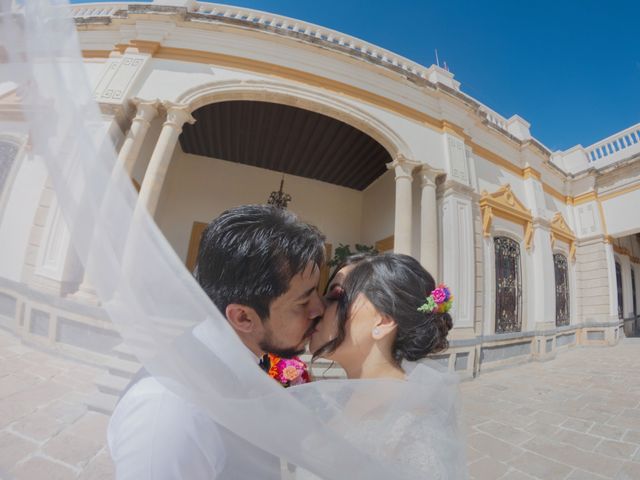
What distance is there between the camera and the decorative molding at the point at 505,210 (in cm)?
571

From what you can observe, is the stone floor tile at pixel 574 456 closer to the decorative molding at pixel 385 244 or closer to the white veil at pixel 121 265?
the white veil at pixel 121 265

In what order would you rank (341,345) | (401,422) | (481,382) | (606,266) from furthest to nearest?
(606,266) → (481,382) → (341,345) → (401,422)

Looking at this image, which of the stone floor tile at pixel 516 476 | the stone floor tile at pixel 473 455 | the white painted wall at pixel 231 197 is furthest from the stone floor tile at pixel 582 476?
the white painted wall at pixel 231 197

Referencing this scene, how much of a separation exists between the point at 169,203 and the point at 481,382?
8078 millimetres

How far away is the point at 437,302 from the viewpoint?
3.86 ft

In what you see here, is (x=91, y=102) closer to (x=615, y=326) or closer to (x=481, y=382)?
(x=481, y=382)

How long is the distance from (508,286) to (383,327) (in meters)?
6.54

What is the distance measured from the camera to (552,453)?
2.33 metres

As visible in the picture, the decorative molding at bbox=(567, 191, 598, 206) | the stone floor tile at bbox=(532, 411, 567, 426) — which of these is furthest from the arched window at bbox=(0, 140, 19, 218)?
the decorative molding at bbox=(567, 191, 598, 206)

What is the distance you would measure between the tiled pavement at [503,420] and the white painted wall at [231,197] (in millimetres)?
5516

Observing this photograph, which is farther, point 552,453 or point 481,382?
Answer: point 481,382

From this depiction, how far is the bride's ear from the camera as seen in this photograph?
1156mm

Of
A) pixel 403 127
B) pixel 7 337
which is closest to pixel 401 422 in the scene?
pixel 7 337

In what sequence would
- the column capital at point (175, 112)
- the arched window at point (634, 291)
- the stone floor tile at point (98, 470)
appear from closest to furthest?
the stone floor tile at point (98, 470), the column capital at point (175, 112), the arched window at point (634, 291)
